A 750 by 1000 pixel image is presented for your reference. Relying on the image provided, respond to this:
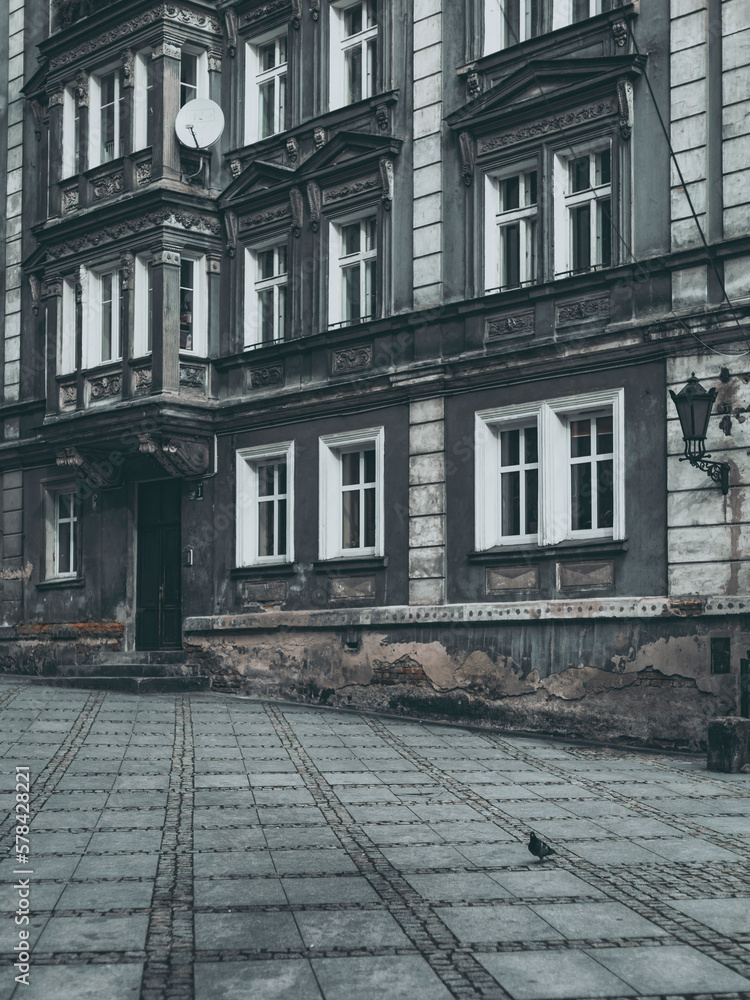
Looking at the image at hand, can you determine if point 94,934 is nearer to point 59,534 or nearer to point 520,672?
point 520,672

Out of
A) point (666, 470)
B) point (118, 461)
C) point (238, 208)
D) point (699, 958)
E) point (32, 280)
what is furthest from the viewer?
point (32, 280)

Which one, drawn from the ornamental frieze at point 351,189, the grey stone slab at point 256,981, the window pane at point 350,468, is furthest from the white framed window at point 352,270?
the grey stone slab at point 256,981

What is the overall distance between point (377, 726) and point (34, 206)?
12840 mm

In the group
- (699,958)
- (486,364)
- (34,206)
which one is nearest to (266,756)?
(486,364)

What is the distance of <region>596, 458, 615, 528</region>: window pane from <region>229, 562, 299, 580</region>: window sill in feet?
16.9

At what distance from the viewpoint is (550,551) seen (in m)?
14.9

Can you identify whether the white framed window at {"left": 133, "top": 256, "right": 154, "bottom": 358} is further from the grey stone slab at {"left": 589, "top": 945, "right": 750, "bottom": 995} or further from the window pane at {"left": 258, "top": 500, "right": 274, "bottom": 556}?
the grey stone slab at {"left": 589, "top": 945, "right": 750, "bottom": 995}

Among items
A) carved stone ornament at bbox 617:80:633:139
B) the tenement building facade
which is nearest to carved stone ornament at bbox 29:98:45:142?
the tenement building facade

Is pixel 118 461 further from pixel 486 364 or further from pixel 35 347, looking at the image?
pixel 486 364

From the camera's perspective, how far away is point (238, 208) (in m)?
19.3

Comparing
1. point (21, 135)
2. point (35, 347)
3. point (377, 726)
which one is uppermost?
point (21, 135)

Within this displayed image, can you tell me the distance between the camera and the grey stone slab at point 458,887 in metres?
7.04

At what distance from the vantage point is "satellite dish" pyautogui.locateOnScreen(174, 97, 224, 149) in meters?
19.0

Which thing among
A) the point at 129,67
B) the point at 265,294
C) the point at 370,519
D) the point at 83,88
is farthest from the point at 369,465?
the point at 83,88
